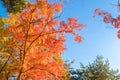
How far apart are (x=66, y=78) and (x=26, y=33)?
8.35 m

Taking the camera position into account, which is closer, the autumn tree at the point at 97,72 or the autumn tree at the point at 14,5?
the autumn tree at the point at 14,5

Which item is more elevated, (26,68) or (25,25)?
(25,25)

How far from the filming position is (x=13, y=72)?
21.6 m

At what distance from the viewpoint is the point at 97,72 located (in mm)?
29172

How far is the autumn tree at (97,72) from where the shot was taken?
1128 inches

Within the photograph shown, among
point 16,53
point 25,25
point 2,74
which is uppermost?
point 25,25

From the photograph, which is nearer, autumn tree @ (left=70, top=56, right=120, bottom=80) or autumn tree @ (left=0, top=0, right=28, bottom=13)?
autumn tree @ (left=0, top=0, right=28, bottom=13)

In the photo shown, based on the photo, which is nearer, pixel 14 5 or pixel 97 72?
pixel 14 5

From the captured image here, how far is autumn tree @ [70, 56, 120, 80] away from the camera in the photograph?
28656 millimetres

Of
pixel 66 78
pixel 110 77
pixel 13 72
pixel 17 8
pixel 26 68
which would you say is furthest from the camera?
pixel 110 77

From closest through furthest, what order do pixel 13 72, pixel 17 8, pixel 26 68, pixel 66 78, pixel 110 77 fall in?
pixel 17 8 → pixel 26 68 → pixel 13 72 → pixel 66 78 → pixel 110 77

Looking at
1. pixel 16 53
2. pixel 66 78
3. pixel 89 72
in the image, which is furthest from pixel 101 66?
pixel 16 53

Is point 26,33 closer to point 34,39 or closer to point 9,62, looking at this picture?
point 34,39

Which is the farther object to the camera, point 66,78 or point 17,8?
point 66,78
